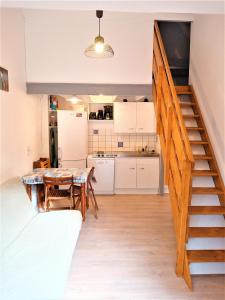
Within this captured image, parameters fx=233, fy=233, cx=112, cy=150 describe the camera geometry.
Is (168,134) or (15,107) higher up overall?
(15,107)

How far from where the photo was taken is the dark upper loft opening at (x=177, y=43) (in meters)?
4.65

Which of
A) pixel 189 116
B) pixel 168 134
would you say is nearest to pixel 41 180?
pixel 168 134

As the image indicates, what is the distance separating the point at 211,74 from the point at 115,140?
2.90 metres

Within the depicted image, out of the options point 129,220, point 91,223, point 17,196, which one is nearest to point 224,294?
point 129,220

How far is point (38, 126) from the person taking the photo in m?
4.59

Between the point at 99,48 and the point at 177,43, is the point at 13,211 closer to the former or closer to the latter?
the point at 99,48

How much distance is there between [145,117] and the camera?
5.17 m

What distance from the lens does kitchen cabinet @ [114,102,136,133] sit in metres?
5.12

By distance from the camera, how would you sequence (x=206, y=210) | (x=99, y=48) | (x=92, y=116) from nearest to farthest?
(x=206, y=210), (x=99, y=48), (x=92, y=116)

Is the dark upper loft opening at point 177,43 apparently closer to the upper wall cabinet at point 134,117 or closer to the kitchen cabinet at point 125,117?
the upper wall cabinet at point 134,117

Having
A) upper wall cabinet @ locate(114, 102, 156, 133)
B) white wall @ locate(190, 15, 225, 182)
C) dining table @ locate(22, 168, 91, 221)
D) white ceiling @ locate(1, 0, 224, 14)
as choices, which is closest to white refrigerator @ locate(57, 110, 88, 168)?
upper wall cabinet @ locate(114, 102, 156, 133)

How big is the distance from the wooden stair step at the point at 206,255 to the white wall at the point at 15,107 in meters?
2.30

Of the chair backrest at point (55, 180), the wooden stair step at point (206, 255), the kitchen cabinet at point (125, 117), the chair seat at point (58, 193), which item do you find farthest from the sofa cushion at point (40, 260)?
the kitchen cabinet at point (125, 117)

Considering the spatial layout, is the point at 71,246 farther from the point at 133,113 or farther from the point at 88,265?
Answer: the point at 133,113
